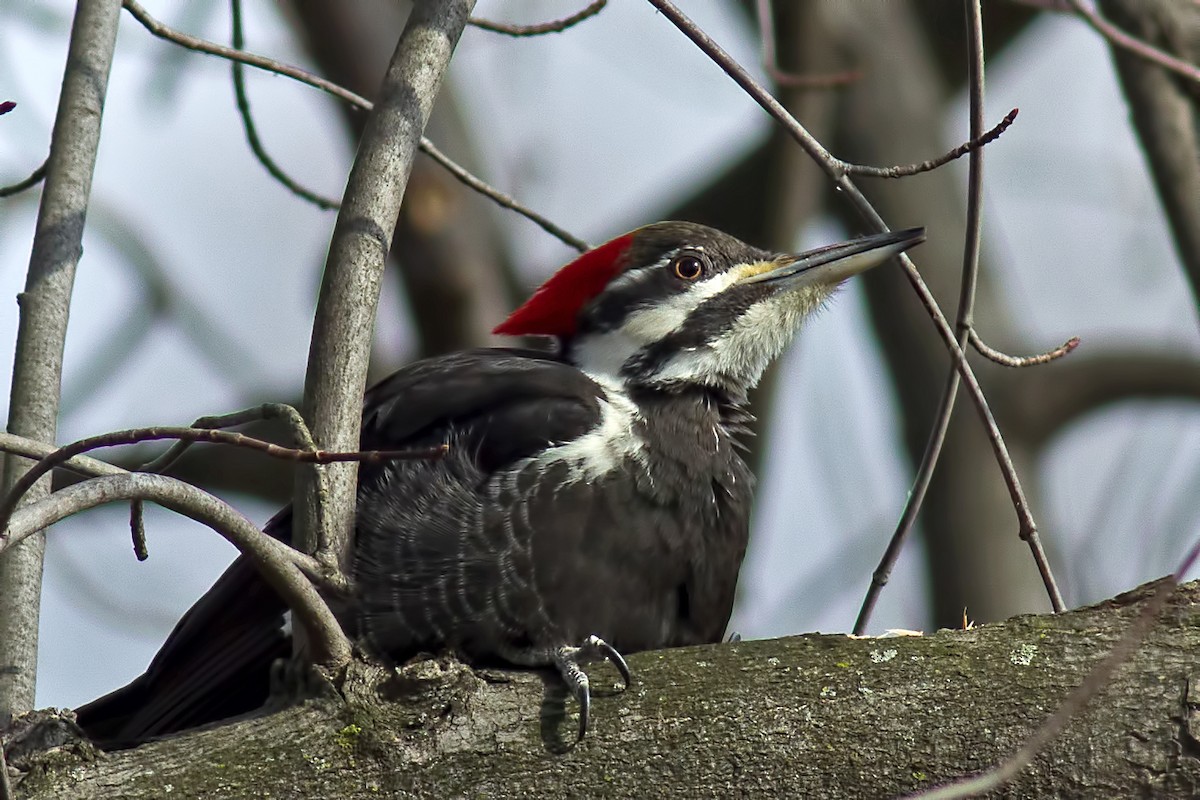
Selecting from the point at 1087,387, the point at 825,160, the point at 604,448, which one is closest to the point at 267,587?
the point at 604,448

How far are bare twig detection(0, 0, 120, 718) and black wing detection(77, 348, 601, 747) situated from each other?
25.5 inches

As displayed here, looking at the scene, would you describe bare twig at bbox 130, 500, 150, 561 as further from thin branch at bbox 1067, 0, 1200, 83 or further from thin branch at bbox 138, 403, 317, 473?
thin branch at bbox 1067, 0, 1200, 83

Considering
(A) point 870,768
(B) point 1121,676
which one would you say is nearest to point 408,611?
(A) point 870,768

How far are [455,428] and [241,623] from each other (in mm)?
682

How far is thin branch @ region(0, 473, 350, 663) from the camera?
1.96m

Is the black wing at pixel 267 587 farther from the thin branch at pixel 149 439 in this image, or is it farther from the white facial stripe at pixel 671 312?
the thin branch at pixel 149 439

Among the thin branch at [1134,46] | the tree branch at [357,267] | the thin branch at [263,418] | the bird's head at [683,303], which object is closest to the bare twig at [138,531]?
the thin branch at [263,418]

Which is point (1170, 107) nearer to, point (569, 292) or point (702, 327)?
point (702, 327)

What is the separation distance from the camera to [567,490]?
332 cm

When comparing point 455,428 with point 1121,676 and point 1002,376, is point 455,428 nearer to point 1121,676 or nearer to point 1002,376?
point 1121,676

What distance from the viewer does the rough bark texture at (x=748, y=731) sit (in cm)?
230

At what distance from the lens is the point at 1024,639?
2.44m

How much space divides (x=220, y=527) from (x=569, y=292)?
208 centimetres

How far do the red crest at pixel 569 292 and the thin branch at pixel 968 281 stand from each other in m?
1.30
